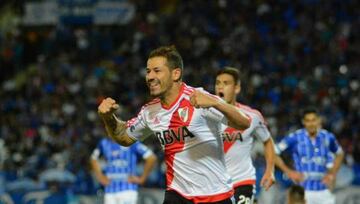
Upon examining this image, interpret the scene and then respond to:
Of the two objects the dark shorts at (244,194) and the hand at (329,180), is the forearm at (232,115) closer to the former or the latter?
the dark shorts at (244,194)

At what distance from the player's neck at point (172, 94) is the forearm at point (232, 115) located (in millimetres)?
568

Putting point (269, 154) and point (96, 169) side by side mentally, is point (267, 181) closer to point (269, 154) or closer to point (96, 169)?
point (269, 154)

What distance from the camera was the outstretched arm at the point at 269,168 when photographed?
8.05 m

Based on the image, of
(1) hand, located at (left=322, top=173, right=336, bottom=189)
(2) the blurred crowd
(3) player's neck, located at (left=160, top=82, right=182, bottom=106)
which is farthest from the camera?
(2) the blurred crowd

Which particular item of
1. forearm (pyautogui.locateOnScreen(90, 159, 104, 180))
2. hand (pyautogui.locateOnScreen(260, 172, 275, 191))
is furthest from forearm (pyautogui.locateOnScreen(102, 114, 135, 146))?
forearm (pyautogui.locateOnScreen(90, 159, 104, 180))

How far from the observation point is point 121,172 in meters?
11.7

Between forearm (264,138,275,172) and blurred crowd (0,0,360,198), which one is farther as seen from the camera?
blurred crowd (0,0,360,198)

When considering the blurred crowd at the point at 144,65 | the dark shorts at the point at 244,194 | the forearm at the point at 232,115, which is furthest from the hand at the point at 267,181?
the blurred crowd at the point at 144,65

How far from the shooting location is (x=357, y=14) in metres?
21.1

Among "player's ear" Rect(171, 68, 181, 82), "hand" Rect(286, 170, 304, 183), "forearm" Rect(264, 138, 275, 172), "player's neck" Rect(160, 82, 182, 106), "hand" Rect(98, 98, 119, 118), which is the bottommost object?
"hand" Rect(286, 170, 304, 183)

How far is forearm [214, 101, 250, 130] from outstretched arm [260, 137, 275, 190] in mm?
2142

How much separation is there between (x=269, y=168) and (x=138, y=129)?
A: 2.14m

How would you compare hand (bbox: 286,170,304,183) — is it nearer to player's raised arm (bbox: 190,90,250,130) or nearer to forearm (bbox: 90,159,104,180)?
forearm (bbox: 90,159,104,180)

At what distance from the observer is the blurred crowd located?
18.2 m
